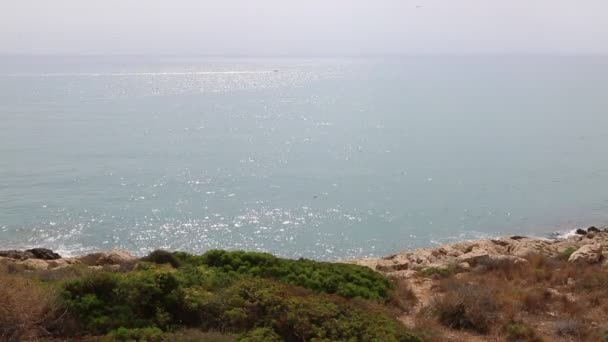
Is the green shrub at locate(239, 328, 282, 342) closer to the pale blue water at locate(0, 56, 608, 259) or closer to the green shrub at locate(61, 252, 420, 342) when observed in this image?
the green shrub at locate(61, 252, 420, 342)

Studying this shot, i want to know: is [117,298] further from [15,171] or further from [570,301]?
[15,171]

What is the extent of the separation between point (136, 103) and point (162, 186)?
5283cm

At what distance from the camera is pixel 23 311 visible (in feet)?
29.1

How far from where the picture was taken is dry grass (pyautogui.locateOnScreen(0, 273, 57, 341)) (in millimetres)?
8625

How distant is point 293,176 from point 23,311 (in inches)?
1288

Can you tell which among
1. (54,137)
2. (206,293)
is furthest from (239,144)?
(206,293)

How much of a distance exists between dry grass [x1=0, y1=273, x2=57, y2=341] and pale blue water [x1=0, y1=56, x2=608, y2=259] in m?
17.3

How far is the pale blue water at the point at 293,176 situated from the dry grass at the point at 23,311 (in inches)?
682

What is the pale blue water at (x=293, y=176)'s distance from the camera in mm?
29344

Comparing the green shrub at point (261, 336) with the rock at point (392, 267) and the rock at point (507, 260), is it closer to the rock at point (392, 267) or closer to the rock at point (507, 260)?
the rock at point (392, 267)

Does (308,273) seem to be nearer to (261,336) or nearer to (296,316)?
(296,316)

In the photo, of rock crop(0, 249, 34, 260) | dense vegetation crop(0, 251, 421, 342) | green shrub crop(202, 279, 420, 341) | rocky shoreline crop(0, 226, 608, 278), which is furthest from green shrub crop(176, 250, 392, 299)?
rock crop(0, 249, 34, 260)

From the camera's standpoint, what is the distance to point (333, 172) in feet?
141

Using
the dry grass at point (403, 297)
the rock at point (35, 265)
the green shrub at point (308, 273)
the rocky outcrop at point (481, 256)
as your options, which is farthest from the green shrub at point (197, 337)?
the rock at point (35, 265)
